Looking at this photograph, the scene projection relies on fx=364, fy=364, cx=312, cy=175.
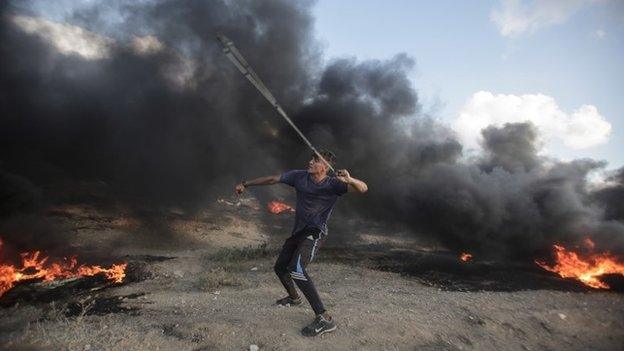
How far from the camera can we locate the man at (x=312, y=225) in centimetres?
437

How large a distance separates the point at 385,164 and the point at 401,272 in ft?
34.2

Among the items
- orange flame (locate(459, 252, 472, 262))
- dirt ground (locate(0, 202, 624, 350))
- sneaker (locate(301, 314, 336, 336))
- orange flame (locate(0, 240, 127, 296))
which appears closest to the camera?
dirt ground (locate(0, 202, 624, 350))

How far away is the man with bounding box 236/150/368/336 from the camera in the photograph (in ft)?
14.3

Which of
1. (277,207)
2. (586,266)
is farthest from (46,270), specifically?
(586,266)

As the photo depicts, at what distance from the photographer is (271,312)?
496 cm

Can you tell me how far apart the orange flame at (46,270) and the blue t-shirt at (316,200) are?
4.56m

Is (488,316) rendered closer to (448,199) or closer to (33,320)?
(33,320)

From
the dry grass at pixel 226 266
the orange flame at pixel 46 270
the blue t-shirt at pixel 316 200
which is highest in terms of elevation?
the blue t-shirt at pixel 316 200

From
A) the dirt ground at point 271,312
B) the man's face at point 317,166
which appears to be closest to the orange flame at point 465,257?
the dirt ground at point 271,312

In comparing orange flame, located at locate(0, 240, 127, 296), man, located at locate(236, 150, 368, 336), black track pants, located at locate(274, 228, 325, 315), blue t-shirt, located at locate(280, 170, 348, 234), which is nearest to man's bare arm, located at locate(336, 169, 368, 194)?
man, located at locate(236, 150, 368, 336)

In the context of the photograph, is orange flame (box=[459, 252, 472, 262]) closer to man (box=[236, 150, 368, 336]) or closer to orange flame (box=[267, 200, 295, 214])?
orange flame (box=[267, 200, 295, 214])

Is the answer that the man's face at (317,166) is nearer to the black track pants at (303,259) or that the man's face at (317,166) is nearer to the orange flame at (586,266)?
the black track pants at (303,259)

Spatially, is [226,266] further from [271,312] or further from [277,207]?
[277,207]

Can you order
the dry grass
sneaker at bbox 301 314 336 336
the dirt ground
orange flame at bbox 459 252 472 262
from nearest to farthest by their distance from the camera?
the dirt ground < sneaker at bbox 301 314 336 336 < the dry grass < orange flame at bbox 459 252 472 262
